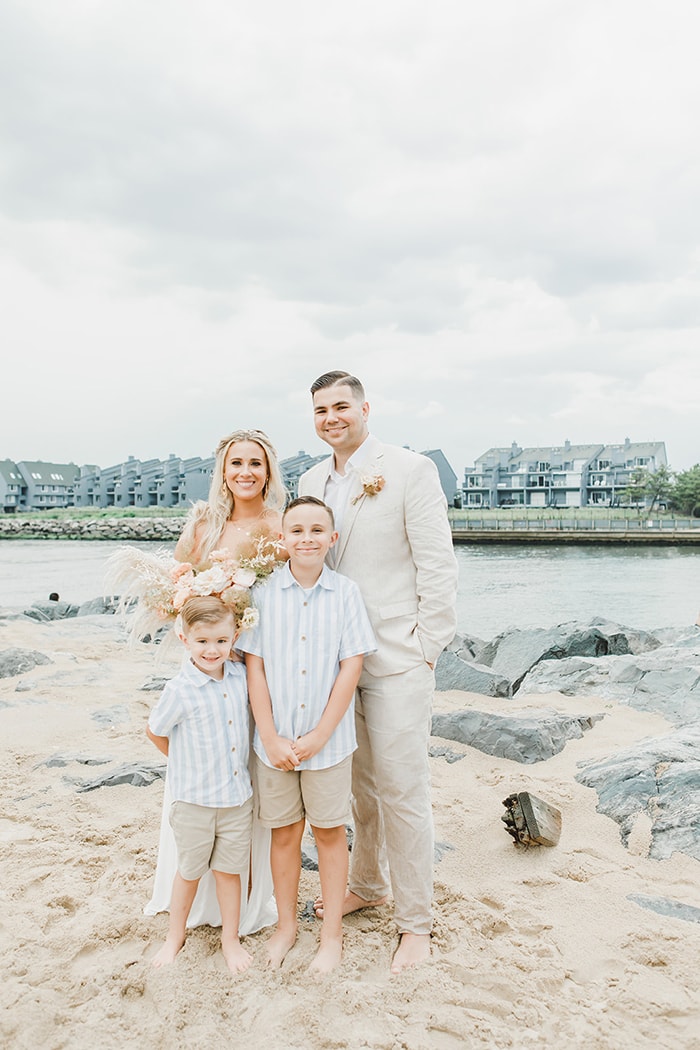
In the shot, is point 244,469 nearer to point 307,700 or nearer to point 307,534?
point 307,534

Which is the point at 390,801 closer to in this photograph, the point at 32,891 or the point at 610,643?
the point at 32,891

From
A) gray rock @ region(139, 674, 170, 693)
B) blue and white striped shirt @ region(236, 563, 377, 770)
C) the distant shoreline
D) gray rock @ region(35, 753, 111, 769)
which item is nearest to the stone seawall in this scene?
the distant shoreline

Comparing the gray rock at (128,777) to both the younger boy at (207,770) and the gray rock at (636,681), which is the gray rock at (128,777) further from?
the gray rock at (636,681)

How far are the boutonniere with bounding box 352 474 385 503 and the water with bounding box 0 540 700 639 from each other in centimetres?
960

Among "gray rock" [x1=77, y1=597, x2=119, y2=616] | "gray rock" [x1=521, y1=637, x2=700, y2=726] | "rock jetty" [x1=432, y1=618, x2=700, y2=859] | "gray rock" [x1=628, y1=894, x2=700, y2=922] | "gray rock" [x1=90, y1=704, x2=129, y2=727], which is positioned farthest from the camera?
"gray rock" [x1=77, y1=597, x2=119, y2=616]

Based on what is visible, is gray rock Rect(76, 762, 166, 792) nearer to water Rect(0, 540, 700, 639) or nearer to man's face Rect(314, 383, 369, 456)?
man's face Rect(314, 383, 369, 456)

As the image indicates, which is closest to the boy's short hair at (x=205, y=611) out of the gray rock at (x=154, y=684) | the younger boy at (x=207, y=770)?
the younger boy at (x=207, y=770)

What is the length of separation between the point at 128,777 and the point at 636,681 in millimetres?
4814

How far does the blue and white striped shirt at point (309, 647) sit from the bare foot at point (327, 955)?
685mm

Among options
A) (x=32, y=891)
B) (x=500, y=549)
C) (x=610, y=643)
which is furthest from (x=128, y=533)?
(x=32, y=891)

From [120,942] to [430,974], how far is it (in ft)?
4.07

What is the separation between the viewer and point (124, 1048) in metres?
2.49

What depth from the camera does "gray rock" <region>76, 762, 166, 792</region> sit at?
4.81 m

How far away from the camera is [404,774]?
306 centimetres
